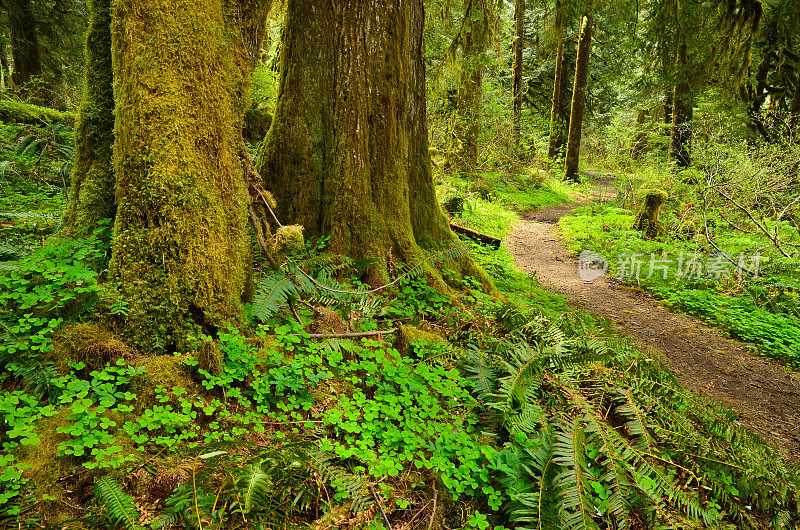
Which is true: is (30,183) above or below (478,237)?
above

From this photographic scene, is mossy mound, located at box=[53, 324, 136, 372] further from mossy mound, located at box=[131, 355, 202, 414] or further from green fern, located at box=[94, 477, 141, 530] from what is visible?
green fern, located at box=[94, 477, 141, 530]

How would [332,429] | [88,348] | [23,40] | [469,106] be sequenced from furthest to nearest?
[469,106] < [23,40] < [332,429] < [88,348]

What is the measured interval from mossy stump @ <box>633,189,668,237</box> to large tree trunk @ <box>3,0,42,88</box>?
1455 cm

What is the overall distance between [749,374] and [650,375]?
224 centimetres

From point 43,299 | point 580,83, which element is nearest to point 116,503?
point 43,299

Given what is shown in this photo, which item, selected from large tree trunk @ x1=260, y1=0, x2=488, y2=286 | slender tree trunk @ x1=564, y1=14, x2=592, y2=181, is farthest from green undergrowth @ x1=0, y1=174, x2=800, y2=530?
slender tree trunk @ x1=564, y1=14, x2=592, y2=181

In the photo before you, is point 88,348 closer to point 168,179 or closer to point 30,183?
point 168,179

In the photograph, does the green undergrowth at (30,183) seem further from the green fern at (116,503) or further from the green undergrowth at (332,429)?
the green fern at (116,503)

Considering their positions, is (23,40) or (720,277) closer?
(720,277)

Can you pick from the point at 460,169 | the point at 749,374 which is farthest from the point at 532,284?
the point at 460,169

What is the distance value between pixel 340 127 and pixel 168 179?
1.94 meters

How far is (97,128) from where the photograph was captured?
9.09 feet

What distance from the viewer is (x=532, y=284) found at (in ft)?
20.6

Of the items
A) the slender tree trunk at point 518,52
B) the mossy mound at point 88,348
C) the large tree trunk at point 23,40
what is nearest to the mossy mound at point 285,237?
the mossy mound at point 88,348
